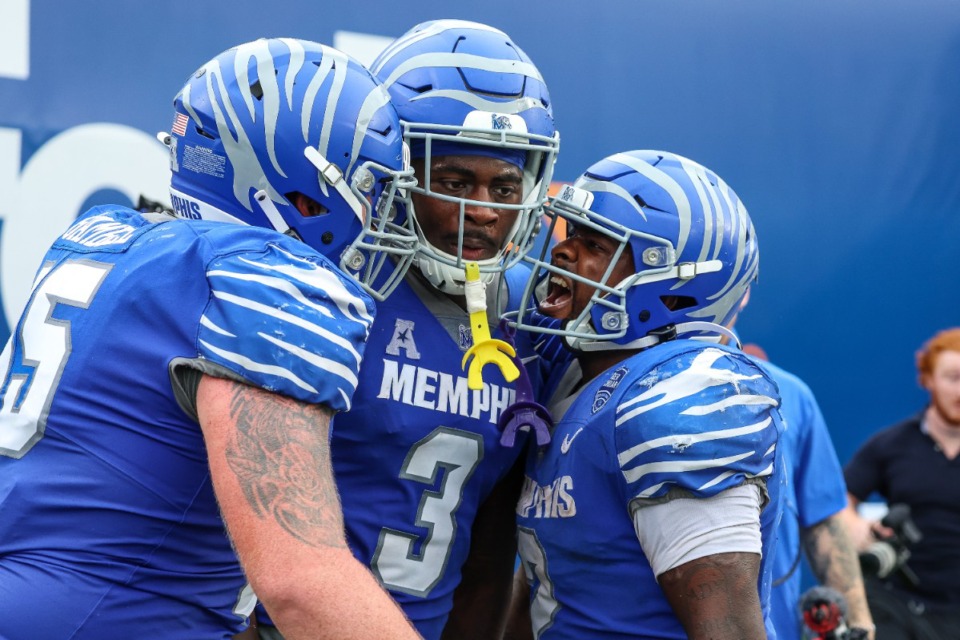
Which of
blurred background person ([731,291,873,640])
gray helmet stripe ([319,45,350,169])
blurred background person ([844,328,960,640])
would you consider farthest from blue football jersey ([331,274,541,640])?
blurred background person ([844,328,960,640])

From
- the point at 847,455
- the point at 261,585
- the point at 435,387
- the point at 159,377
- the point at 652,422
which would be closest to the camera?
the point at 261,585

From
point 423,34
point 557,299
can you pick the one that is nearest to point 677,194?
point 557,299

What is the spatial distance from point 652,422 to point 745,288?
55 cm

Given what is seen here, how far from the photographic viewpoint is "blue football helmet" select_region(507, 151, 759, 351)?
7.29 ft

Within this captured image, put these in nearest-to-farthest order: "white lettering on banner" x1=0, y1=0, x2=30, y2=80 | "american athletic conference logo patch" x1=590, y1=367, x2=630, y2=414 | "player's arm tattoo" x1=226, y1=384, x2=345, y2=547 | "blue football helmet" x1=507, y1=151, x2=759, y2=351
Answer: "player's arm tattoo" x1=226, y1=384, x2=345, y2=547 < "american athletic conference logo patch" x1=590, y1=367, x2=630, y2=414 < "blue football helmet" x1=507, y1=151, x2=759, y2=351 < "white lettering on banner" x1=0, y1=0, x2=30, y2=80

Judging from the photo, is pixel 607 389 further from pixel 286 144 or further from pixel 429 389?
pixel 286 144

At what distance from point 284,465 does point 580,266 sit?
1.08 metres

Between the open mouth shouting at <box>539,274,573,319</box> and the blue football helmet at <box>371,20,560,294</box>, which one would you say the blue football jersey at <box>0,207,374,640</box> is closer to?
the blue football helmet at <box>371,20,560,294</box>

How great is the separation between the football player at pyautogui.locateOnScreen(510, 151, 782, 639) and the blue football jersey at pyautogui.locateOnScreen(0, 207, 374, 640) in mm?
637

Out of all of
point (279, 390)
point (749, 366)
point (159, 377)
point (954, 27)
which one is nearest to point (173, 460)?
point (159, 377)

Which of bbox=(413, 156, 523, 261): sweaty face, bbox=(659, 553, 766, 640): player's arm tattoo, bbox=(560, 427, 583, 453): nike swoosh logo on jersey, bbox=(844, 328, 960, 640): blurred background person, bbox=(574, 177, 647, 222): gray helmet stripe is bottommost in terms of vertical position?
bbox=(844, 328, 960, 640): blurred background person

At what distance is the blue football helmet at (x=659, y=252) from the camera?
2223mm

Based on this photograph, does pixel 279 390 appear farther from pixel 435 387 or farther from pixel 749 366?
pixel 749 366

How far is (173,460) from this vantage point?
4.91ft
